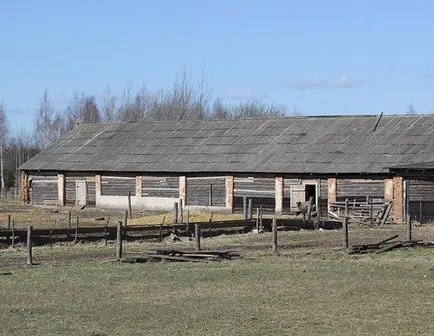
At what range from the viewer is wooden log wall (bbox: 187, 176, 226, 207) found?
170 ft

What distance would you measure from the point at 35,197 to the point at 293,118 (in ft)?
57.6

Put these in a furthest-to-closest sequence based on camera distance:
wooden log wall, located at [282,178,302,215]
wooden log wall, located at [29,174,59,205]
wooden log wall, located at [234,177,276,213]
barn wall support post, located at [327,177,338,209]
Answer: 1. wooden log wall, located at [29,174,59,205]
2. wooden log wall, located at [234,177,276,213]
3. wooden log wall, located at [282,178,302,215]
4. barn wall support post, located at [327,177,338,209]

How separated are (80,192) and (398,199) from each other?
22340 millimetres

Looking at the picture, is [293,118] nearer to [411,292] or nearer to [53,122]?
[411,292]

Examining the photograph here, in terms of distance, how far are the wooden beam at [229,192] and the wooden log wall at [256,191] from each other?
162 mm

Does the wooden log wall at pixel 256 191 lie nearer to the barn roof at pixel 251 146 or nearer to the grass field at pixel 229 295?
the barn roof at pixel 251 146

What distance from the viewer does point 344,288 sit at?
19.9m

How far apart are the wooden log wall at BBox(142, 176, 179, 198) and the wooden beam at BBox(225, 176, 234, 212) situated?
140 inches

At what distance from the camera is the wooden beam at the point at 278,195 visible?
4909cm

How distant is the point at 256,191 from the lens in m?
50.5

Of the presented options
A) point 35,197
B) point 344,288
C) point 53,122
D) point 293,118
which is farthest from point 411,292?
point 53,122

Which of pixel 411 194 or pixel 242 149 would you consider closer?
pixel 411 194

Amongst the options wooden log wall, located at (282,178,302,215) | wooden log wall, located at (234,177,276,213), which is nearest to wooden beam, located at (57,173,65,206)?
wooden log wall, located at (234,177,276,213)

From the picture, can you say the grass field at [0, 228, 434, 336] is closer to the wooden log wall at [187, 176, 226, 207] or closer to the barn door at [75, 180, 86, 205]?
the wooden log wall at [187, 176, 226, 207]
